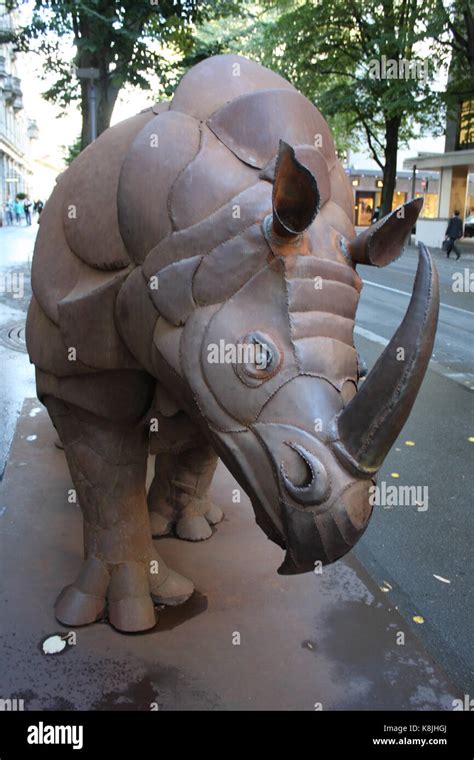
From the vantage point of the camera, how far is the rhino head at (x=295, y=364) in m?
1.88

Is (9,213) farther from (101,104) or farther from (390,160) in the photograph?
(101,104)

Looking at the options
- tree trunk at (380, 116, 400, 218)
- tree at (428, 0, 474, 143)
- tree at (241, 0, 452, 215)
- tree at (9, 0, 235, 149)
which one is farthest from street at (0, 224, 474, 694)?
tree trunk at (380, 116, 400, 218)

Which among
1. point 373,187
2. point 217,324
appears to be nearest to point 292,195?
point 217,324

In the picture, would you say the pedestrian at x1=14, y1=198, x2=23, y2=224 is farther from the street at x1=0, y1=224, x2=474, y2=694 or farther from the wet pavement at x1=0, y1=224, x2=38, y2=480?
the street at x1=0, y1=224, x2=474, y2=694

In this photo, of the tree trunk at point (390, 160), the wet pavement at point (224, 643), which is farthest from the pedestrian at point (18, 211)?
the wet pavement at point (224, 643)

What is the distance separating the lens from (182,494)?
377 centimetres

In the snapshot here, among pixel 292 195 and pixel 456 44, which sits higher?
pixel 456 44

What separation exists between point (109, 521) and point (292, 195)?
5.54 ft

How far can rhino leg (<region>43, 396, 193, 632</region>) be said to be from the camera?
9.63ft

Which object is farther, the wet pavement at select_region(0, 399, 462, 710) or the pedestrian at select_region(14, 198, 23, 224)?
the pedestrian at select_region(14, 198, 23, 224)

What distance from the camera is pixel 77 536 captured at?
3688 millimetres

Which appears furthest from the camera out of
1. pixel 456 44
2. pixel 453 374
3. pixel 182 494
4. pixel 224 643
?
pixel 456 44

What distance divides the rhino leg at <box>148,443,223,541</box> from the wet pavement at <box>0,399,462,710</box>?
10 centimetres

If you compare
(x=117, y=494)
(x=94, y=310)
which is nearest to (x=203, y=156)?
(x=94, y=310)
